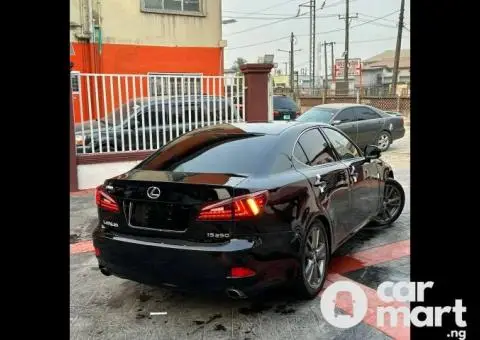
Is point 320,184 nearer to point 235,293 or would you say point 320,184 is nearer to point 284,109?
point 235,293

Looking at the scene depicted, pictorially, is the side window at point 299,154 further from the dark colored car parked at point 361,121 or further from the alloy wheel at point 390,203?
the dark colored car parked at point 361,121

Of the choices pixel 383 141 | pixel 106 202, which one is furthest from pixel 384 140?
pixel 106 202

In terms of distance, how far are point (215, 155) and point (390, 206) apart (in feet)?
10.2

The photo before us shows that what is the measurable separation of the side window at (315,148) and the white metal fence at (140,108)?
5.06 meters

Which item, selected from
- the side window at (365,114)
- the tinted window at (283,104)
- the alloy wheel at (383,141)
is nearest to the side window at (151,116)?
the side window at (365,114)

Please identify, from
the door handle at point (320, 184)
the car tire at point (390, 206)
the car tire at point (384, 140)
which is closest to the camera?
the door handle at point (320, 184)

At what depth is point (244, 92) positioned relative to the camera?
10.3 m

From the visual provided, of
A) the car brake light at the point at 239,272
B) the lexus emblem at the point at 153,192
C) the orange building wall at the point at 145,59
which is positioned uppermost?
the orange building wall at the point at 145,59

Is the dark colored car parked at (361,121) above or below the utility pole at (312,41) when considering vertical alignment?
below

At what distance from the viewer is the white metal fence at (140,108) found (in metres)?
8.96
